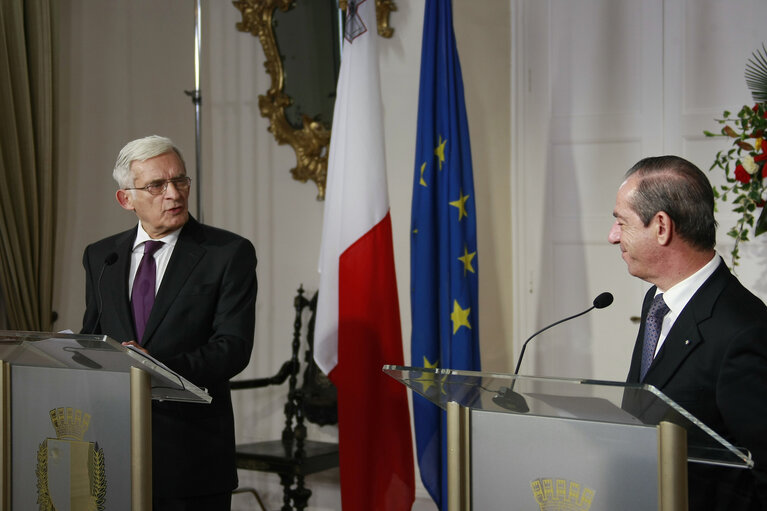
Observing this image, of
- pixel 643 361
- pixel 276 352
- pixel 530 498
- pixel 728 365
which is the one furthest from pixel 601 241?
pixel 530 498

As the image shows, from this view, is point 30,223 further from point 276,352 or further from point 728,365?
point 728,365

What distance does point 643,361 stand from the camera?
2.08 m

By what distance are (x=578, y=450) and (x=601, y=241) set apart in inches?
114

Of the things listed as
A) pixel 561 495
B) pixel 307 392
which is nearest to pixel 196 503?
pixel 561 495

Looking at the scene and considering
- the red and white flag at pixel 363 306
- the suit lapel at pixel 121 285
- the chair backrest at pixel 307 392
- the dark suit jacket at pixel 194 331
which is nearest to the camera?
the dark suit jacket at pixel 194 331

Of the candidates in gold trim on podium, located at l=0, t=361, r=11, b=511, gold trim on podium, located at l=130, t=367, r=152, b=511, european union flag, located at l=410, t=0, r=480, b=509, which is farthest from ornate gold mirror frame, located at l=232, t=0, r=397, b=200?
gold trim on podium, located at l=130, t=367, r=152, b=511

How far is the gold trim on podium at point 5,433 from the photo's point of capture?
6.82 feet

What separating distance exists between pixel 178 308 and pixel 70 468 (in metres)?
0.60

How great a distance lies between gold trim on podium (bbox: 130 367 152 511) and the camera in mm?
1902

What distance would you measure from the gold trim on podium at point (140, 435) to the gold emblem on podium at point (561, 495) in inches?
34.1

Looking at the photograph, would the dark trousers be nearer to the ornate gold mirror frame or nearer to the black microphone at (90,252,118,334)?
the black microphone at (90,252,118,334)

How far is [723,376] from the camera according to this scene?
5.72ft

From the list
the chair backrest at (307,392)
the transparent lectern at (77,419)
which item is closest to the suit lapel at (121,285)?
the transparent lectern at (77,419)

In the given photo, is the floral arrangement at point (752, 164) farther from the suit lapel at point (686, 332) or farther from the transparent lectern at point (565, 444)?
the transparent lectern at point (565, 444)
